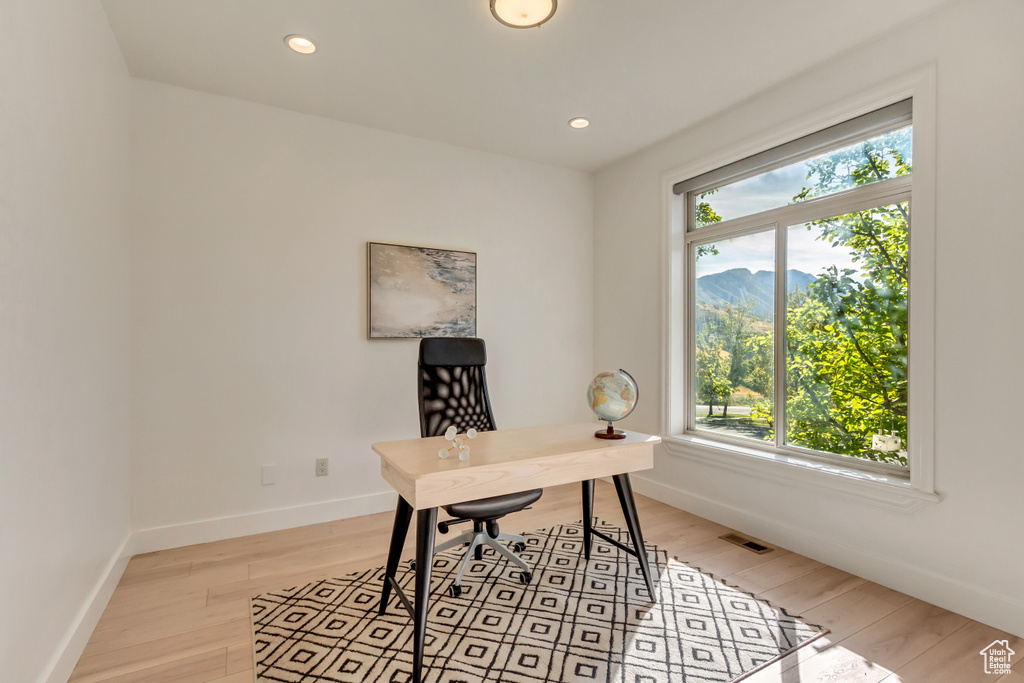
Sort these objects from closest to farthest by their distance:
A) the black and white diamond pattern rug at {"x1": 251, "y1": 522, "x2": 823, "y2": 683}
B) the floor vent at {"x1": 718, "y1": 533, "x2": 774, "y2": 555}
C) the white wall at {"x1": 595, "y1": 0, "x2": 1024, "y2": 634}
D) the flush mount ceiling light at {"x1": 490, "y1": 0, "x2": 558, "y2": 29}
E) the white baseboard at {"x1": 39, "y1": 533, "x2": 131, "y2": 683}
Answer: the white baseboard at {"x1": 39, "y1": 533, "x2": 131, "y2": 683} < the black and white diamond pattern rug at {"x1": 251, "y1": 522, "x2": 823, "y2": 683} < the white wall at {"x1": 595, "y1": 0, "x2": 1024, "y2": 634} < the flush mount ceiling light at {"x1": 490, "y1": 0, "x2": 558, "y2": 29} < the floor vent at {"x1": 718, "y1": 533, "x2": 774, "y2": 555}

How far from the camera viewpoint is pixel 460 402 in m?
2.63

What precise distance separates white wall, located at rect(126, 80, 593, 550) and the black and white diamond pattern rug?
0.98 metres

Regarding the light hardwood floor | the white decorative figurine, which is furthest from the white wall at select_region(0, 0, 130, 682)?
the white decorative figurine

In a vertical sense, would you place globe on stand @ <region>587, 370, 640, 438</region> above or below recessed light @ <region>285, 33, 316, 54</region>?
below

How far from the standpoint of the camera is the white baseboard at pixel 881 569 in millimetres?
A: 1930

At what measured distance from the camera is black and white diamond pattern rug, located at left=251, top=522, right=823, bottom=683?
168 cm

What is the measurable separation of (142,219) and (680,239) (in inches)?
133

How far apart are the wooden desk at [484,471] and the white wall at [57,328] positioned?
103cm

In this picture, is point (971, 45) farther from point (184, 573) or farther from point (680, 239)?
point (184, 573)

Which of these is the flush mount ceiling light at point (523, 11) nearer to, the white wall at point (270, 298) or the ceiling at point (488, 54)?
the ceiling at point (488, 54)

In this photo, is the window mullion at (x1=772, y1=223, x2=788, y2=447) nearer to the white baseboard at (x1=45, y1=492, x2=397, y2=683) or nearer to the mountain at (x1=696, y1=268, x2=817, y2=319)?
the mountain at (x1=696, y1=268, x2=817, y2=319)

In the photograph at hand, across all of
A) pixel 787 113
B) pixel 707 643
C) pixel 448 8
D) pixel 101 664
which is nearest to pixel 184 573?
pixel 101 664

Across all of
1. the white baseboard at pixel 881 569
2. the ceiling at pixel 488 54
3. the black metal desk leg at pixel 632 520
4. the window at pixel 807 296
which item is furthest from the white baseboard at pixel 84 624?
the window at pixel 807 296

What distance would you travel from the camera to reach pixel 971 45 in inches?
79.7
